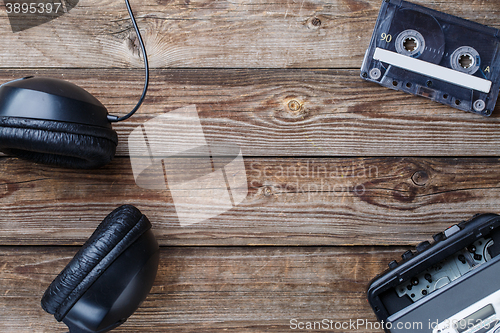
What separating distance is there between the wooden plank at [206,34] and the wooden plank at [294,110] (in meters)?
0.03

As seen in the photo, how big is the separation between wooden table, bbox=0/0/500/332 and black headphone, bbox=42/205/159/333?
6.0 inches

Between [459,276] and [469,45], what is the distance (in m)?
0.50

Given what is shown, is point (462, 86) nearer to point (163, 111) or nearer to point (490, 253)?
point (490, 253)

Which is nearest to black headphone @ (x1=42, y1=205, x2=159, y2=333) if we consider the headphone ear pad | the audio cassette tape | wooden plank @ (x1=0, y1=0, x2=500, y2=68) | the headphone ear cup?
the headphone ear pad

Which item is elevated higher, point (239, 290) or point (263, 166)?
point (263, 166)

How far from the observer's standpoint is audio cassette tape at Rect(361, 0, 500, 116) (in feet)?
2.30

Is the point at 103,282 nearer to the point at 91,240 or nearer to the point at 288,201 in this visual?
the point at 91,240

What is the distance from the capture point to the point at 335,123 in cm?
71

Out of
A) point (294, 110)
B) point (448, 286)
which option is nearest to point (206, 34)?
point (294, 110)

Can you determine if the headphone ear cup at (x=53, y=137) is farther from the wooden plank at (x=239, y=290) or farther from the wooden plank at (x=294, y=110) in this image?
the wooden plank at (x=239, y=290)

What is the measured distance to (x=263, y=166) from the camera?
70 centimetres

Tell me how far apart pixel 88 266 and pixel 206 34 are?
527mm

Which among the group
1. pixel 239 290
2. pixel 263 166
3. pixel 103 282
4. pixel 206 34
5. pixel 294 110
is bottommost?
pixel 239 290

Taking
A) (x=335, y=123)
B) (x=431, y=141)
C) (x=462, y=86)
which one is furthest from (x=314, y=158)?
(x=462, y=86)
